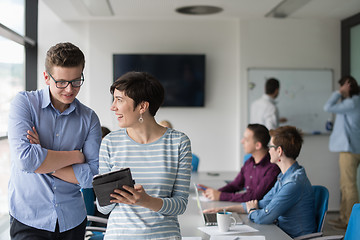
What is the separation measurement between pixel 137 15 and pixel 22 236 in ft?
14.4

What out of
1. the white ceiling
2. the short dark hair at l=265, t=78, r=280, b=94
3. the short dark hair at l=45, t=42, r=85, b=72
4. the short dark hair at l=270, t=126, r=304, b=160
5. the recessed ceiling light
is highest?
the recessed ceiling light

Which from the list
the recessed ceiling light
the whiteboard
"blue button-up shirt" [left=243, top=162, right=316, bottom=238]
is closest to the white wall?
the whiteboard

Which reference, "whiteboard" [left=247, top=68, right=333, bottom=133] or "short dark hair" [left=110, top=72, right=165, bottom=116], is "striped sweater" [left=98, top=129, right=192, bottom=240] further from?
"whiteboard" [left=247, top=68, right=333, bottom=133]

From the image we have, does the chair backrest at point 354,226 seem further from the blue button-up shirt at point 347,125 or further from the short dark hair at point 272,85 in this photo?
the short dark hair at point 272,85

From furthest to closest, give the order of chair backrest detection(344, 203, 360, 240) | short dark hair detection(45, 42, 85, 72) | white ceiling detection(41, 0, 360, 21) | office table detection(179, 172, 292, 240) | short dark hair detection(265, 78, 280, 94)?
short dark hair detection(265, 78, 280, 94) → white ceiling detection(41, 0, 360, 21) → office table detection(179, 172, 292, 240) → chair backrest detection(344, 203, 360, 240) → short dark hair detection(45, 42, 85, 72)

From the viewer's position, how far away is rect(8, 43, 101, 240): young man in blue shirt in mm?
1612

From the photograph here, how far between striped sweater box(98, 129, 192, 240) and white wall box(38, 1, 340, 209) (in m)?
4.26

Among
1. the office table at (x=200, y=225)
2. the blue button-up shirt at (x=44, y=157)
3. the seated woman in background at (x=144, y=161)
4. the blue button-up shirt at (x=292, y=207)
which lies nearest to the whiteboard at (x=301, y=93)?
the office table at (x=200, y=225)

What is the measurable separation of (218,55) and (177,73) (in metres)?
0.71

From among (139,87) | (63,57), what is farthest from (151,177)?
(63,57)

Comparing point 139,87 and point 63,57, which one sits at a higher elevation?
point 63,57

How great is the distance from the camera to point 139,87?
1.51m

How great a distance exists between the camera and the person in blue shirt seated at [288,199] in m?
2.38

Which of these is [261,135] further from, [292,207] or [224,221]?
[224,221]
